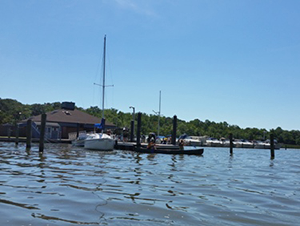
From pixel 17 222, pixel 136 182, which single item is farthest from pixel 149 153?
pixel 17 222

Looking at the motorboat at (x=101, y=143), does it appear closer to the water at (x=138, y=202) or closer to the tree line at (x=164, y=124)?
the water at (x=138, y=202)

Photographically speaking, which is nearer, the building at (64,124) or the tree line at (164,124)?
the building at (64,124)

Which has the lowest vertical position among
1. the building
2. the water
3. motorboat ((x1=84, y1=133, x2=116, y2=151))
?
the water

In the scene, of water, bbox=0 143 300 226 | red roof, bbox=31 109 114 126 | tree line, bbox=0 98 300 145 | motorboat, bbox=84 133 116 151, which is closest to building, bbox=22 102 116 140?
red roof, bbox=31 109 114 126

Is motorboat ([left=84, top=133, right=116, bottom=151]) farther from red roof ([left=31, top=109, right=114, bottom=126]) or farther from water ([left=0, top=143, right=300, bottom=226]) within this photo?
red roof ([left=31, top=109, right=114, bottom=126])

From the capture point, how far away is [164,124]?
125 meters

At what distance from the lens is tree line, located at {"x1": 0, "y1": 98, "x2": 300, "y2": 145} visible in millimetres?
98500

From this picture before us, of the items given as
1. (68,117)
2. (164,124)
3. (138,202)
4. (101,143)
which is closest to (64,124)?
(68,117)

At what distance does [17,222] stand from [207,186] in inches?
283

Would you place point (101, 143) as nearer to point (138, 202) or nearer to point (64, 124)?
point (64, 124)

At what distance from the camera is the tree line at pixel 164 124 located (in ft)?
323

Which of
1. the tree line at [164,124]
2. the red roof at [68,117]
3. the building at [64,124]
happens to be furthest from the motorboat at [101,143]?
the tree line at [164,124]

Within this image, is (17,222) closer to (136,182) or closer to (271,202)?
(136,182)

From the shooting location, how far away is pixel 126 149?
36.6 metres
